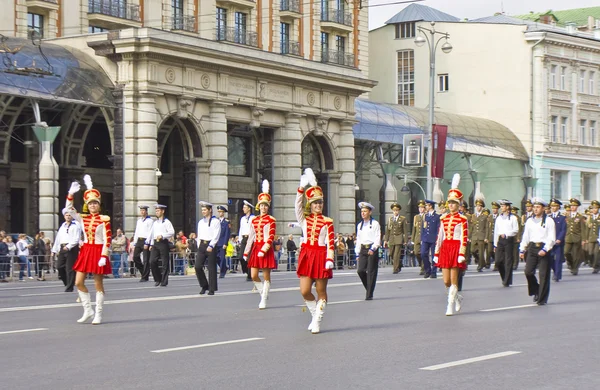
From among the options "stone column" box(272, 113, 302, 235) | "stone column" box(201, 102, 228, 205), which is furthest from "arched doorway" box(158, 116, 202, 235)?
"stone column" box(272, 113, 302, 235)

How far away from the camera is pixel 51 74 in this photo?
3869 cm

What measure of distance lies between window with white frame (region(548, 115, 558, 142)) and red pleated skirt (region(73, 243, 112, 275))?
59.9 meters

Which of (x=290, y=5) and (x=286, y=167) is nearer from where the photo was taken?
(x=286, y=167)

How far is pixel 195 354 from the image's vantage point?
42.7 ft

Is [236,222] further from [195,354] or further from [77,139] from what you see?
[195,354]

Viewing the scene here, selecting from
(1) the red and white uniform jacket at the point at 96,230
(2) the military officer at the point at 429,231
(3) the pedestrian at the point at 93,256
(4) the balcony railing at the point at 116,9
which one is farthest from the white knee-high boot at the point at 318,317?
(4) the balcony railing at the point at 116,9

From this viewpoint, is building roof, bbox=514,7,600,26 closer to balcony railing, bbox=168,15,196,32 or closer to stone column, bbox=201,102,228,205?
balcony railing, bbox=168,15,196,32

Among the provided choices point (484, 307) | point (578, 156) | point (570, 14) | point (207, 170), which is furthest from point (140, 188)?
point (570, 14)

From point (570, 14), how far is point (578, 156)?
27897 millimetres

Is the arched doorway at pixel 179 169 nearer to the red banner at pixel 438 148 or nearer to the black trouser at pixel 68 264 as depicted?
the red banner at pixel 438 148

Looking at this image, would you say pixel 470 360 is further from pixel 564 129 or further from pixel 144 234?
pixel 564 129

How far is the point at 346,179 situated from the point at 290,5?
1159 centimetres

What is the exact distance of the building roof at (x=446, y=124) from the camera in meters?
56.6

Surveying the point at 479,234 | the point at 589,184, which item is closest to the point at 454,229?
the point at 479,234
